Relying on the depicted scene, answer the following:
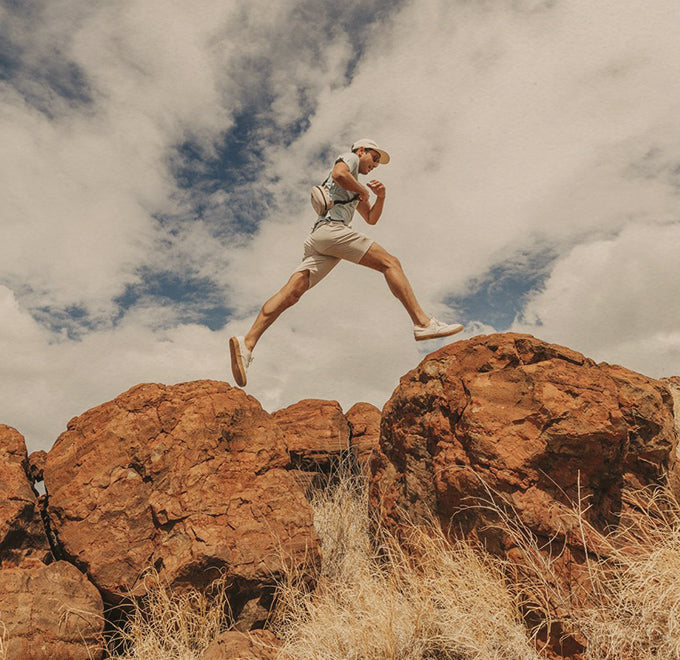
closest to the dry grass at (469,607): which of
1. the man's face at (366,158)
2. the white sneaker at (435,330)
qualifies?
the white sneaker at (435,330)

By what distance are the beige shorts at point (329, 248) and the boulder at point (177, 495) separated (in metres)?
1.62

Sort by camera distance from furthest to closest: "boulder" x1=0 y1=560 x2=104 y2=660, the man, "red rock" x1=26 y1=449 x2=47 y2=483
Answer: the man, "red rock" x1=26 y1=449 x2=47 y2=483, "boulder" x1=0 y1=560 x2=104 y2=660

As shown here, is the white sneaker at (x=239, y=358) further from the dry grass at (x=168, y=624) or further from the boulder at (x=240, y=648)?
the boulder at (x=240, y=648)

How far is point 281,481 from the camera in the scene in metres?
4.11

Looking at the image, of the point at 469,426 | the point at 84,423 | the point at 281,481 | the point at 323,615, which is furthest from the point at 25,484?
the point at 469,426

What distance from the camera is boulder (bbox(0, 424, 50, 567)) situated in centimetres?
350

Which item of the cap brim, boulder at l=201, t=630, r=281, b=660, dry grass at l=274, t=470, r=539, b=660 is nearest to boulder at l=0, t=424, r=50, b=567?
boulder at l=201, t=630, r=281, b=660

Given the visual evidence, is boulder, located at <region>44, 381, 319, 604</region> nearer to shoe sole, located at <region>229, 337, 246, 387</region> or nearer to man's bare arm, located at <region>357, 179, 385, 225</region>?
shoe sole, located at <region>229, 337, 246, 387</region>

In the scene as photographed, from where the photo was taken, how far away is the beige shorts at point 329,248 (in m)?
5.15

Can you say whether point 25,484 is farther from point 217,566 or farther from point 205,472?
point 217,566

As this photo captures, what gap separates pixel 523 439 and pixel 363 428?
3.87 meters

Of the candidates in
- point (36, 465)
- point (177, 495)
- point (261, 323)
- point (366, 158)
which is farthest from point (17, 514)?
point (366, 158)

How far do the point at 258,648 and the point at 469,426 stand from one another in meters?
1.94

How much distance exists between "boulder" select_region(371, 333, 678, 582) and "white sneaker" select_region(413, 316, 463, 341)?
729 millimetres
